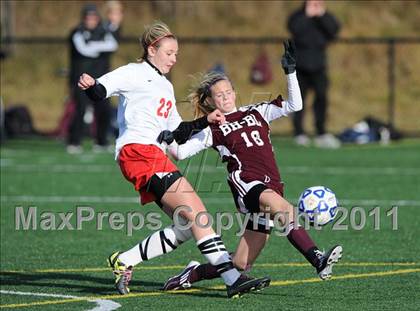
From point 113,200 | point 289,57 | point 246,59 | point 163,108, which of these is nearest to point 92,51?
point 113,200

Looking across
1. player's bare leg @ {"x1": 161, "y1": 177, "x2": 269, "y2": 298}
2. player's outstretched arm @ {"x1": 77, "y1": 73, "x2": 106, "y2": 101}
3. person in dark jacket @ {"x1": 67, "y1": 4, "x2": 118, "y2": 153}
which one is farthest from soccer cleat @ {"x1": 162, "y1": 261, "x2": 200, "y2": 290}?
person in dark jacket @ {"x1": 67, "y1": 4, "x2": 118, "y2": 153}

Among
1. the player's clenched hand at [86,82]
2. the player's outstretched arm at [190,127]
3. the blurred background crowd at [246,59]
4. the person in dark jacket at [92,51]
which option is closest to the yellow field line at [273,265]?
the player's outstretched arm at [190,127]

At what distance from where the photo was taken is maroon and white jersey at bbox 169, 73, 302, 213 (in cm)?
803

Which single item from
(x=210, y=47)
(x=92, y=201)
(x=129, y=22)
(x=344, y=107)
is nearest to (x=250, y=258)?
(x=92, y=201)

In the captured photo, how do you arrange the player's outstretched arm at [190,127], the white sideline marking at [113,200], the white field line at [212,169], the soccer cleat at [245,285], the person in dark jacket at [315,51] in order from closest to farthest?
the soccer cleat at [245,285] < the player's outstretched arm at [190,127] < the white sideline marking at [113,200] < the white field line at [212,169] < the person in dark jacket at [315,51]

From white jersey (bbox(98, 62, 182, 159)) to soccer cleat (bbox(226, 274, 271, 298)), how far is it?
103cm

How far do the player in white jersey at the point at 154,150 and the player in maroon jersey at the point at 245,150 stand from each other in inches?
6.4

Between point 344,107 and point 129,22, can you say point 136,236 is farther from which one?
point 129,22

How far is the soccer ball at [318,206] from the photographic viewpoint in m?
8.20

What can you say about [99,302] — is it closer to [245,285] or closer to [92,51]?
[245,285]

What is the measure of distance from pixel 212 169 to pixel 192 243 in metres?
6.26

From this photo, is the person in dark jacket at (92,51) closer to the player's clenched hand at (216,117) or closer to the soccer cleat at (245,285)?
the player's clenched hand at (216,117)

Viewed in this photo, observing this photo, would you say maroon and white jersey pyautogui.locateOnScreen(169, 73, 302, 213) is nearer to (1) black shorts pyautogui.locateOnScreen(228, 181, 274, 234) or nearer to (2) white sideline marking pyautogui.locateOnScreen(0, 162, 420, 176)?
(1) black shorts pyautogui.locateOnScreen(228, 181, 274, 234)

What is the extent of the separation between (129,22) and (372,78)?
6563mm
